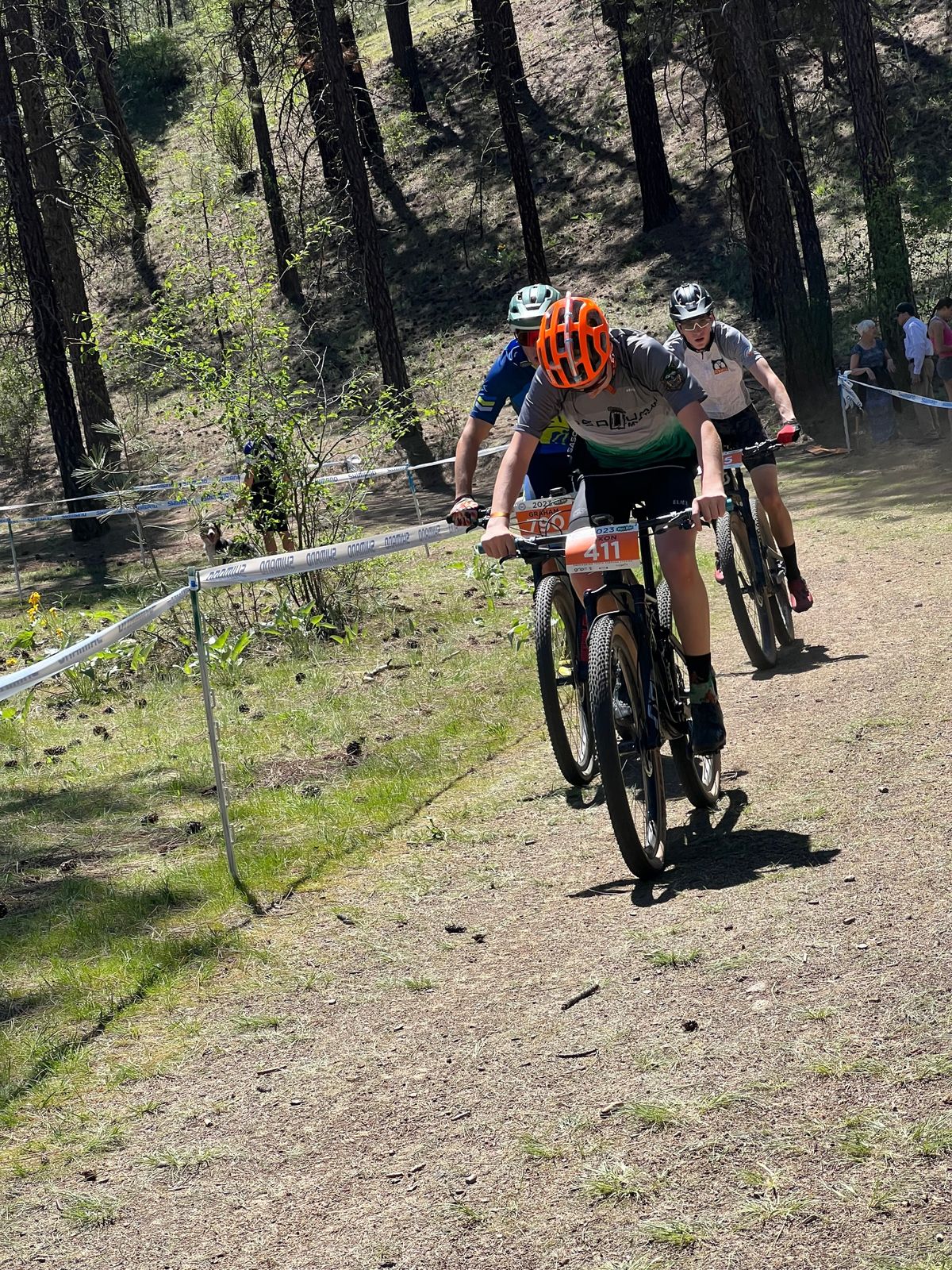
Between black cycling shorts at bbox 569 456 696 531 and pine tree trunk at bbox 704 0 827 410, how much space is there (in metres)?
15.8

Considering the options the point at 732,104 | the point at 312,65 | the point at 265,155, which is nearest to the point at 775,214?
the point at 732,104

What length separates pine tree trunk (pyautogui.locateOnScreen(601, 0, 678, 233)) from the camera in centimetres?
3034

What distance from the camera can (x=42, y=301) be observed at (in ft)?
74.3

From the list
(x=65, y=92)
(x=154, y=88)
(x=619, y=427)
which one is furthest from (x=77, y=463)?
(x=154, y=88)

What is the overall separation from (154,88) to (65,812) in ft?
158

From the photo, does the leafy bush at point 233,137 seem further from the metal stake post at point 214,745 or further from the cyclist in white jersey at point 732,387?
the metal stake post at point 214,745

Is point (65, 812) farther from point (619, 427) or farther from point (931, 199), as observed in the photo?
point (931, 199)

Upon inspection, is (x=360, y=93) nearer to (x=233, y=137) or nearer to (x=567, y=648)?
(x=233, y=137)

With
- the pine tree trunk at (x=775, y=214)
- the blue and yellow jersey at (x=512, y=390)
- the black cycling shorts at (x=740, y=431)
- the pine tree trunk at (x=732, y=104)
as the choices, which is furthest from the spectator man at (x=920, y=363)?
the blue and yellow jersey at (x=512, y=390)

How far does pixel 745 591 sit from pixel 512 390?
2.22 m

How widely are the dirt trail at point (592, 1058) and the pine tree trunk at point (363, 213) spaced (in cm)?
1578

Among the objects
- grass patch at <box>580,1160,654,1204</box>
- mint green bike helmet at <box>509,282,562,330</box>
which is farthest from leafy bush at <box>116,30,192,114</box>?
grass patch at <box>580,1160,654,1204</box>

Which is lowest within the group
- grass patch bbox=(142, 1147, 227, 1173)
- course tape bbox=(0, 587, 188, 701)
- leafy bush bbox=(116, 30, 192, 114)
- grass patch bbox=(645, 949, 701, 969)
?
grass patch bbox=(142, 1147, 227, 1173)

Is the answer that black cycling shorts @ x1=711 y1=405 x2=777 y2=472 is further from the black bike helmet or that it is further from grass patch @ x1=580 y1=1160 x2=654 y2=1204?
grass patch @ x1=580 y1=1160 x2=654 y2=1204
